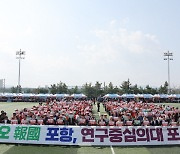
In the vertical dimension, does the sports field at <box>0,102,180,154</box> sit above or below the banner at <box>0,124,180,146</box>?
below

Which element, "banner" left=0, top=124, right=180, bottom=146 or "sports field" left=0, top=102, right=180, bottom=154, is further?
"banner" left=0, top=124, right=180, bottom=146

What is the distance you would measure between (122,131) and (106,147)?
3.71 feet

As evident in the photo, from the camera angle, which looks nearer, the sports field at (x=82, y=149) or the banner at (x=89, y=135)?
the sports field at (x=82, y=149)

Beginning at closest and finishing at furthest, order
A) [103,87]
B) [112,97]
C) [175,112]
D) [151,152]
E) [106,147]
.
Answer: [151,152]
[106,147]
[175,112]
[112,97]
[103,87]

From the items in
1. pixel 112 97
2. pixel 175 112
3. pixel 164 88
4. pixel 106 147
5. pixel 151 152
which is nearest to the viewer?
pixel 151 152

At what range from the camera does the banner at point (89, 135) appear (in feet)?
47.9

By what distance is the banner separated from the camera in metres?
14.6

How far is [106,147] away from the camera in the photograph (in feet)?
47.0

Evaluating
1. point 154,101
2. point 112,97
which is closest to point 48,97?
point 112,97

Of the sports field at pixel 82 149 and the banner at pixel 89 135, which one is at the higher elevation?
the banner at pixel 89 135

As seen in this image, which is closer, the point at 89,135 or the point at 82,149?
the point at 82,149

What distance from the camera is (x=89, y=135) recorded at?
48.0ft

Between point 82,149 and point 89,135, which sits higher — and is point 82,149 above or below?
below

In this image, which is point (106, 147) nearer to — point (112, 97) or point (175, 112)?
point (175, 112)
